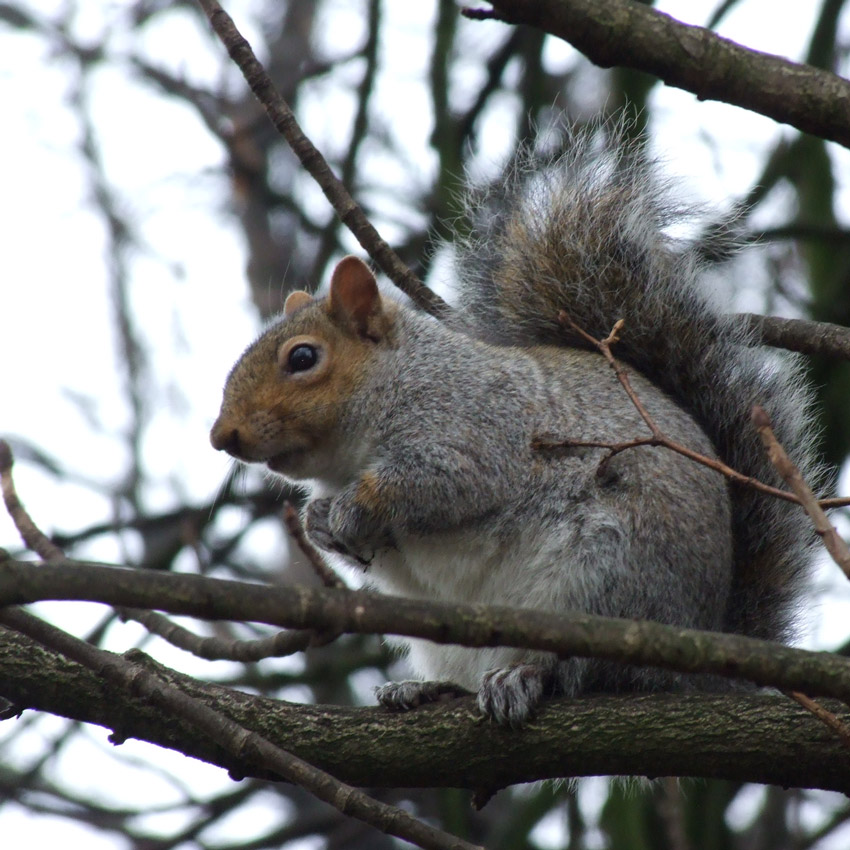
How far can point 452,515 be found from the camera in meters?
2.92

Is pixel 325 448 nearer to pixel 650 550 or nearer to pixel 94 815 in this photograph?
pixel 650 550

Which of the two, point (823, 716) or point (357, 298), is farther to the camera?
point (357, 298)

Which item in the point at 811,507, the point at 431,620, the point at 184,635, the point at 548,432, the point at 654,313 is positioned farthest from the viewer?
the point at 654,313

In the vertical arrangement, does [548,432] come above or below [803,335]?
below

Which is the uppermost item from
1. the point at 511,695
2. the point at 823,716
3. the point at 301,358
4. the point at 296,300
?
the point at 296,300

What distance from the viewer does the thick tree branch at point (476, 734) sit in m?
2.23

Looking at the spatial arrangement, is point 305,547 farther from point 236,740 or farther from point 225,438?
point 225,438

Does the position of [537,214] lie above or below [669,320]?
above

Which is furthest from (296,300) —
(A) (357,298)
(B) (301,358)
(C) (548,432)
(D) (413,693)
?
(D) (413,693)

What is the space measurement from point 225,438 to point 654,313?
1.18 m

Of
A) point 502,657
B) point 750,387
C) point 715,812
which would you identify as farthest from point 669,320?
point 715,812

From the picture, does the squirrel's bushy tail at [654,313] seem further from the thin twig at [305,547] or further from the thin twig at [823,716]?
the thin twig at [305,547]

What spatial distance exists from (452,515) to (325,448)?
0.43 m

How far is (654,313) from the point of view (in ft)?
10.4
